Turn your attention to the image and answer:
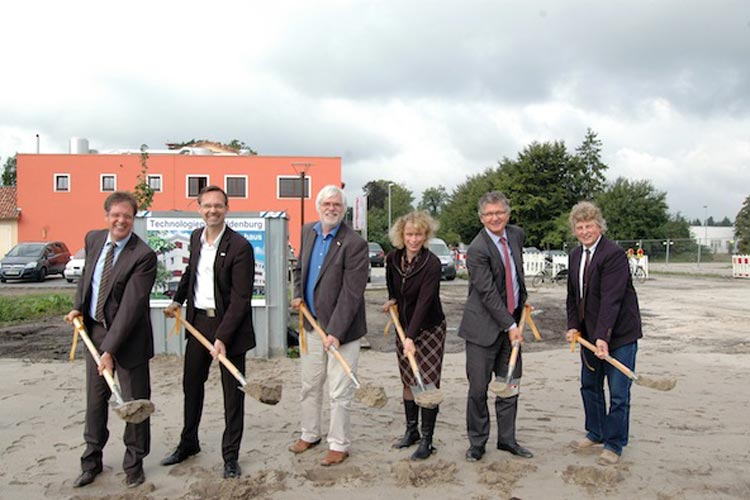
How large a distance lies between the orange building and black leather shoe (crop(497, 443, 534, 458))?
108ft

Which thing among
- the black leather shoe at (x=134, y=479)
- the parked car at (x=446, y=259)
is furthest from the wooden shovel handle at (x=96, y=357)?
the parked car at (x=446, y=259)

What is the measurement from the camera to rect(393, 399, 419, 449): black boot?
482cm

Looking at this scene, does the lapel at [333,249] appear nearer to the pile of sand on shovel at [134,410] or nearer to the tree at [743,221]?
the pile of sand on shovel at [134,410]

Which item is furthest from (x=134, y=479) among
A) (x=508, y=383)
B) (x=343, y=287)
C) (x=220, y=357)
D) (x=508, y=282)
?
(x=508, y=282)

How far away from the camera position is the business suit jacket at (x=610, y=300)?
4.44 metres

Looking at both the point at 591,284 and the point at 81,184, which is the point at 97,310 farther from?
the point at 81,184

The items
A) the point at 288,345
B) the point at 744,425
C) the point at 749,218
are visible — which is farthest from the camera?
the point at 749,218

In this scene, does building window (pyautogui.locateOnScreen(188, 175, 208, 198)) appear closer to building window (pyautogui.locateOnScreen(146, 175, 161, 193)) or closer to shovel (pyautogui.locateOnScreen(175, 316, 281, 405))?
building window (pyautogui.locateOnScreen(146, 175, 161, 193))

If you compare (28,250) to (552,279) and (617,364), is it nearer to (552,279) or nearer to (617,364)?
(552,279)

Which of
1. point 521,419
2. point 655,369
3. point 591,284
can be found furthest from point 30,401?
point 655,369

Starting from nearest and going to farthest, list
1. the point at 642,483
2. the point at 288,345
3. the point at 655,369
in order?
1. the point at 642,483
2. the point at 655,369
3. the point at 288,345

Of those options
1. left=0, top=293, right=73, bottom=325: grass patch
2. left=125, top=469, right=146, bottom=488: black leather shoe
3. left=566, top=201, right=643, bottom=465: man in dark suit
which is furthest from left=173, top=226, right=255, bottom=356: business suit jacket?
left=0, top=293, right=73, bottom=325: grass patch

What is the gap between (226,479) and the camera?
4.14 metres

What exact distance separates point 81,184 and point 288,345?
34740 millimetres
